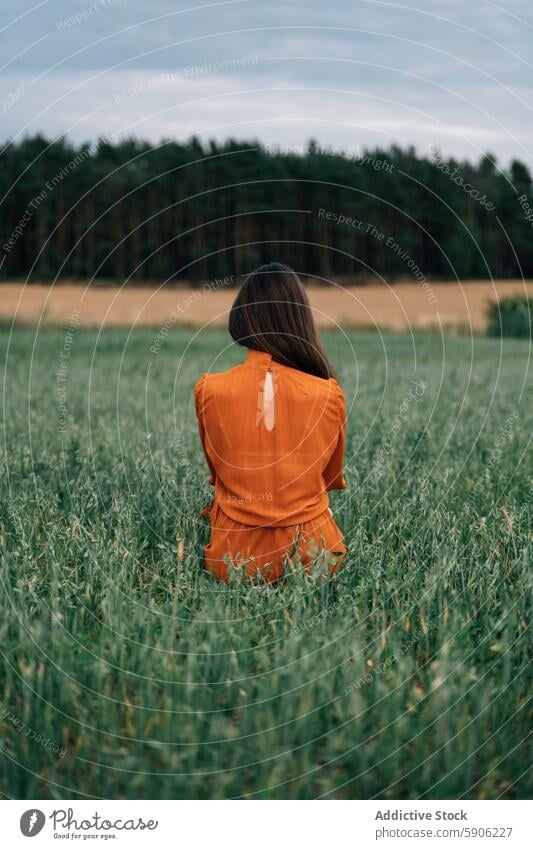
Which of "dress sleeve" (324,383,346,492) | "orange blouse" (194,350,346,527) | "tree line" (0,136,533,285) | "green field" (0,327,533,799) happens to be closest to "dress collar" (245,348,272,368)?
"orange blouse" (194,350,346,527)

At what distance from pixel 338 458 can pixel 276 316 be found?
95cm

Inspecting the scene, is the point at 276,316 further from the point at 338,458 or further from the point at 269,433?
the point at 338,458

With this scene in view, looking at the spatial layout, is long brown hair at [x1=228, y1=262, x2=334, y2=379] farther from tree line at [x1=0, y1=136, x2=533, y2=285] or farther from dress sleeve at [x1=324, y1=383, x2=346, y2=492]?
tree line at [x1=0, y1=136, x2=533, y2=285]

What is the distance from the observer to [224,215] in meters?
33.7

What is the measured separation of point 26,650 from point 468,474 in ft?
13.7

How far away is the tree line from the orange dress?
29.2 meters

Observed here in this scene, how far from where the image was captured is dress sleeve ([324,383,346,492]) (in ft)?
14.8

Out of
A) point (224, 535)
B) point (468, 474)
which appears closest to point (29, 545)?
point (224, 535)

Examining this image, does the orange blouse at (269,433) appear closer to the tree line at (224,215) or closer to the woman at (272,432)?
the woman at (272,432)

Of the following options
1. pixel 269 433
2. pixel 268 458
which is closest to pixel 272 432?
pixel 269 433

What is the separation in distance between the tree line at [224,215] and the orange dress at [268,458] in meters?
29.2

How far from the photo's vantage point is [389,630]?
12.4 ft

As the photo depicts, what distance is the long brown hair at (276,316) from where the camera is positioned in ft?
14.1

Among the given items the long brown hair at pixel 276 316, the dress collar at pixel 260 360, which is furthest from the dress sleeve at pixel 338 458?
the dress collar at pixel 260 360
